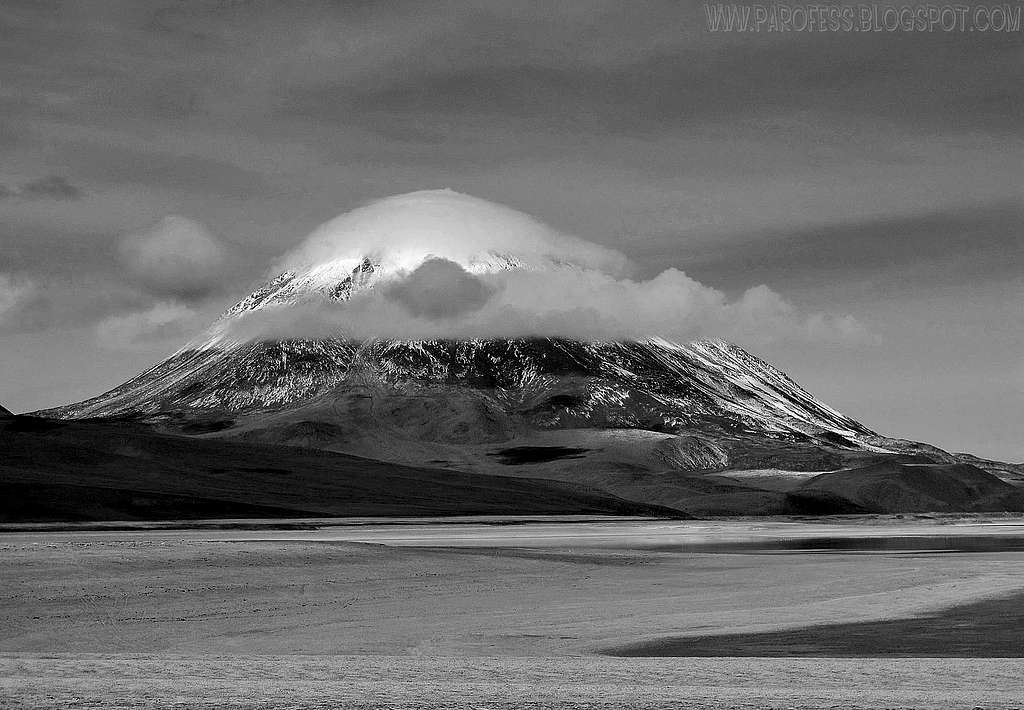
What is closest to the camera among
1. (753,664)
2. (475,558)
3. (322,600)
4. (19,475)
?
(753,664)

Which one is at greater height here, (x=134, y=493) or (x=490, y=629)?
(x=134, y=493)

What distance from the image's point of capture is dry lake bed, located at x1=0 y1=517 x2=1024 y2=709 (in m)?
20.9

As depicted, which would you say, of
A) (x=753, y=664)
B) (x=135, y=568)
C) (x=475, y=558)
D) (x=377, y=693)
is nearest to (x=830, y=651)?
(x=753, y=664)

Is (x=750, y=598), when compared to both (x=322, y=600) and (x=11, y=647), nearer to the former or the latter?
(x=322, y=600)

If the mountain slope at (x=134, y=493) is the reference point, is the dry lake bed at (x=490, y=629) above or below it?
below

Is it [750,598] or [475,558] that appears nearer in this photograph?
[750,598]

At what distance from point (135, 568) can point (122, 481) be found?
13687 centimetres

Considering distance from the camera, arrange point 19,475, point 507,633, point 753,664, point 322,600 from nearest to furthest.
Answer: point 753,664
point 507,633
point 322,600
point 19,475

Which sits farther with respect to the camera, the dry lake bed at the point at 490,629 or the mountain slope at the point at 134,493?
the mountain slope at the point at 134,493

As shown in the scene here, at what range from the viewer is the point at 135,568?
4556 cm

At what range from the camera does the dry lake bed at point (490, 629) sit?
68.4 feet

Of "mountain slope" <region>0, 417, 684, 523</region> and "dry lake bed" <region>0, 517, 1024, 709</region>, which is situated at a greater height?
"mountain slope" <region>0, 417, 684, 523</region>

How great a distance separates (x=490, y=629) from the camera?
34.8 metres

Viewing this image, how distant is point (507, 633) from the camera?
33.7 meters
